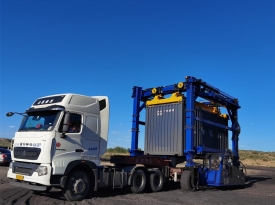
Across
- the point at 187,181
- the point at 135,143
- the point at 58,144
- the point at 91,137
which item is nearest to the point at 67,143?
the point at 58,144

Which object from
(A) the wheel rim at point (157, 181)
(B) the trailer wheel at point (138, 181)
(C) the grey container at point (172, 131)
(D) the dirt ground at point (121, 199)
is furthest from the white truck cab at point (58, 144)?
(C) the grey container at point (172, 131)

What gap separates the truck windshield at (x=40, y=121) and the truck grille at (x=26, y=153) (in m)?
0.63

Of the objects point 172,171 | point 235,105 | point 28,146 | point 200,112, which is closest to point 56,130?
point 28,146

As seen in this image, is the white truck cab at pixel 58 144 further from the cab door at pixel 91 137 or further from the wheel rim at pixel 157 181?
the wheel rim at pixel 157 181

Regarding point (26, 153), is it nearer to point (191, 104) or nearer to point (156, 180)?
point (156, 180)

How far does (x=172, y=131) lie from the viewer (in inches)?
551

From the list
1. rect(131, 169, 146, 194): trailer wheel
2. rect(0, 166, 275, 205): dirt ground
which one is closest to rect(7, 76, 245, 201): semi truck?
rect(131, 169, 146, 194): trailer wheel

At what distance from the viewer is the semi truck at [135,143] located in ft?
29.9

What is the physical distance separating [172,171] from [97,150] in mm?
3941

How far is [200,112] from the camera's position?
14227 mm

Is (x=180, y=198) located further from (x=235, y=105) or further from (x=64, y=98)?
(x=235, y=105)

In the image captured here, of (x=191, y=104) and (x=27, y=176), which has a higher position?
(x=191, y=104)

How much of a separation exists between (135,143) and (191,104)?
361 cm

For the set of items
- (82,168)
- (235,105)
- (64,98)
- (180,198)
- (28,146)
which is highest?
(235,105)
